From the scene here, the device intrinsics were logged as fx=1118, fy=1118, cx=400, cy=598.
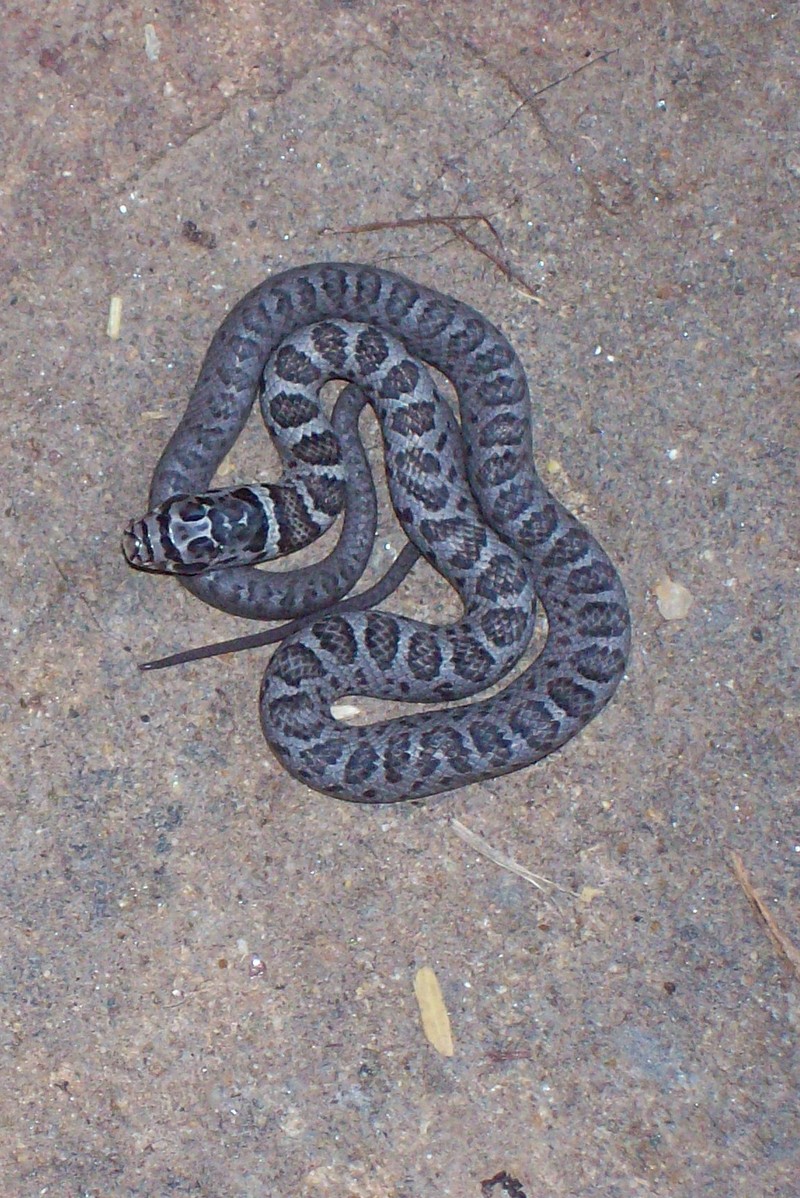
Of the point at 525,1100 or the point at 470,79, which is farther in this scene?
the point at 470,79

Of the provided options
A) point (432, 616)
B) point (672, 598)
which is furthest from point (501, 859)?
point (672, 598)

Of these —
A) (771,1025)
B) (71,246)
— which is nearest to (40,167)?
(71,246)

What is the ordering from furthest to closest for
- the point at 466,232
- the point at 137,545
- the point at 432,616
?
the point at 466,232 → the point at 432,616 → the point at 137,545

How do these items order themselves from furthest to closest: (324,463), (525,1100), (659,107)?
(659,107) < (324,463) < (525,1100)

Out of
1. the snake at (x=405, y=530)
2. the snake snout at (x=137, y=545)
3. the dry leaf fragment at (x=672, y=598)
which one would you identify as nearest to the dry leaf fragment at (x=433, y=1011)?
the snake at (x=405, y=530)

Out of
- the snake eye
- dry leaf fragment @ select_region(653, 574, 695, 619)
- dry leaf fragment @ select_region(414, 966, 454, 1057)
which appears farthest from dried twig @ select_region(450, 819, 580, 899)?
the snake eye

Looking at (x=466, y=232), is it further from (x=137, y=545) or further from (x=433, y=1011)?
(x=433, y=1011)

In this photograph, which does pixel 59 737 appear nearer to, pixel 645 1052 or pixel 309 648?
pixel 309 648
